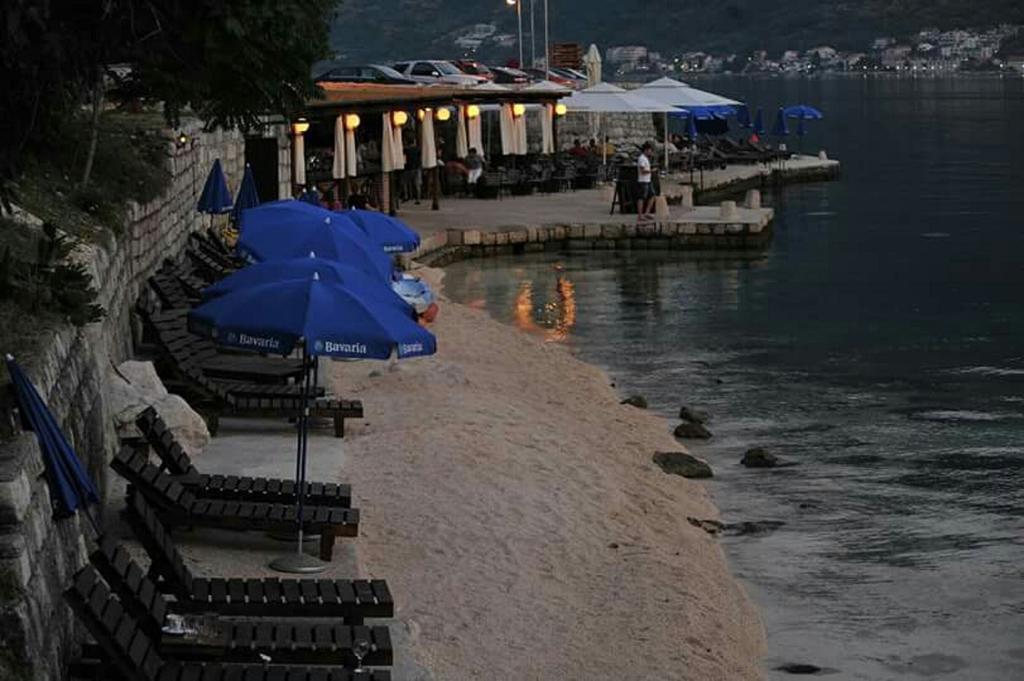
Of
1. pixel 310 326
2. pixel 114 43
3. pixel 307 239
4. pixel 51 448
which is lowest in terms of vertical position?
pixel 51 448

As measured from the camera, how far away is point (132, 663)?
994cm

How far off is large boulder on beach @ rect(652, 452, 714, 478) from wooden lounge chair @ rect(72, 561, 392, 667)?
10192 mm

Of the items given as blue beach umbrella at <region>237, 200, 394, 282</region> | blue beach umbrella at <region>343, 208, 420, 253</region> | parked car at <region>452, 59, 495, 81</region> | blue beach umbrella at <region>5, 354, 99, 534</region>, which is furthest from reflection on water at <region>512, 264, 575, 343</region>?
parked car at <region>452, 59, 495, 81</region>

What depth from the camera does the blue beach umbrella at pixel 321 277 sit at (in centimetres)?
1419

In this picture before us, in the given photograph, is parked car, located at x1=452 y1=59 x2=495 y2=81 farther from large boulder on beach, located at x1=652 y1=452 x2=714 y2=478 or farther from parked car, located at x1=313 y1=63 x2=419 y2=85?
large boulder on beach, located at x1=652 y1=452 x2=714 y2=478

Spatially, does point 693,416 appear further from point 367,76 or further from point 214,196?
point 367,76

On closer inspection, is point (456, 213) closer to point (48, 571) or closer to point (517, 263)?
point (517, 263)

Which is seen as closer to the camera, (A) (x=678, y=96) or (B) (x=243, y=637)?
(B) (x=243, y=637)

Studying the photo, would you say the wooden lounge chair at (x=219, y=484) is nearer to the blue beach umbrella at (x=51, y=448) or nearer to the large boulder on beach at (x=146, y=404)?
the large boulder on beach at (x=146, y=404)

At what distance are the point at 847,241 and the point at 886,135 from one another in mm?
67243

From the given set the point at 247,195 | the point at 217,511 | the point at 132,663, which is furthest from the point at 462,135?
the point at 132,663

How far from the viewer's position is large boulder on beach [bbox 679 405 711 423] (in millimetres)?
25000

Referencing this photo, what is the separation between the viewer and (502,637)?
13.8m

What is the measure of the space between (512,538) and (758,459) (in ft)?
21.4
